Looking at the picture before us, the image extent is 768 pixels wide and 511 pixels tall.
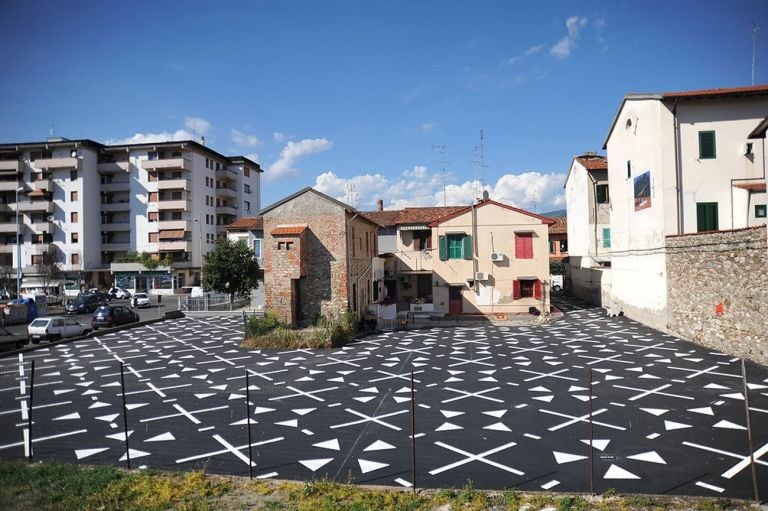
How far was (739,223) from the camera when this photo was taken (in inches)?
826

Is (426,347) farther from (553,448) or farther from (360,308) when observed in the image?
(553,448)

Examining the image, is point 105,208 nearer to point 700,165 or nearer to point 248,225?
point 248,225

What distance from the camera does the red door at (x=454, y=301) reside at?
99.9ft

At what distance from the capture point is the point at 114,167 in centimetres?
5594

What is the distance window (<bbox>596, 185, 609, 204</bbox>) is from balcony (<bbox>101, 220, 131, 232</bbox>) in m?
51.8

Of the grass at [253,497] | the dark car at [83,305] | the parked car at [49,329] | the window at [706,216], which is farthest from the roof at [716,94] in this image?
the dark car at [83,305]

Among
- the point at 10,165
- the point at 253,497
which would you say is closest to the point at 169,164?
the point at 10,165

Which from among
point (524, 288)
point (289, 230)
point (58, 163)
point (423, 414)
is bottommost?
point (423, 414)

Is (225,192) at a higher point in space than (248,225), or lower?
higher

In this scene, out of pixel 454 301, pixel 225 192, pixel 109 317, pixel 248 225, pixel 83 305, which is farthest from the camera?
pixel 225 192

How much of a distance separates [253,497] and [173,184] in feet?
175

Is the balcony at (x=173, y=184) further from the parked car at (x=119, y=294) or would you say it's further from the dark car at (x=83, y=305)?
the dark car at (x=83, y=305)

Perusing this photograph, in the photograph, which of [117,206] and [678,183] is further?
[117,206]

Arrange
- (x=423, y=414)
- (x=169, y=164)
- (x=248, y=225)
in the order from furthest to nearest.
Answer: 1. (x=169, y=164)
2. (x=248, y=225)
3. (x=423, y=414)
